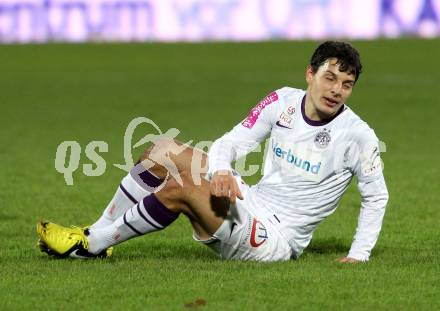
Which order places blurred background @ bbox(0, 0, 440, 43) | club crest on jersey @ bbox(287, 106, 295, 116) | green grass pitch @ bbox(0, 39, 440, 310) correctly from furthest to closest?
blurred background @ bbox(0, 0, 440, 43)
club crest on jersey @ bbox(287, 106, 295, 116)
green grass pitch @ bbox(0, 39, 440, 310)

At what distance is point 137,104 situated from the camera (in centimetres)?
1762

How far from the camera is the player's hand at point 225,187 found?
621cm

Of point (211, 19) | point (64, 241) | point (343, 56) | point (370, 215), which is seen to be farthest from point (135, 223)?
point (211, 19)

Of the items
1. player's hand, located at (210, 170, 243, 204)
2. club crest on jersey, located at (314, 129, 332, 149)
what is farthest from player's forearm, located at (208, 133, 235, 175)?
club crest on jersey, located at (314, 129, 332, 149)

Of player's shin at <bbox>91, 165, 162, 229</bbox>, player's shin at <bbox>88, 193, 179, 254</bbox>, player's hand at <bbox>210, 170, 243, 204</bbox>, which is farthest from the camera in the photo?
player's shin at <bbox>91, 165, 162, 229</bbox>

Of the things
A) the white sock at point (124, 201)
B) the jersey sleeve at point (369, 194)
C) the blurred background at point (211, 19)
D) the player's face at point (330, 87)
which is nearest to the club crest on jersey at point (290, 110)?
the player's face at point (330, 87)

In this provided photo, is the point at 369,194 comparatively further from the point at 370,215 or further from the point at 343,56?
the point at 343,56

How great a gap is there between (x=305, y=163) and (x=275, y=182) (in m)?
0.22

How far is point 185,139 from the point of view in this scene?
539 inches

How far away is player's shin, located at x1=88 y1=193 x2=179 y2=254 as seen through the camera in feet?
20.8

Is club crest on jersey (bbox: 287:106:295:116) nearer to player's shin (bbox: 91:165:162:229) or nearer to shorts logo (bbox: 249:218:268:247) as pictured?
shorts logo (bbox: 249:218:268:247)

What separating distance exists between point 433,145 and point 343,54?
7.03m

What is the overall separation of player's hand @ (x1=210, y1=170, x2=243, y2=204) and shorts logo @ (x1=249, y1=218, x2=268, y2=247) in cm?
30

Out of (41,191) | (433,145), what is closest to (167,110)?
(433,145)
